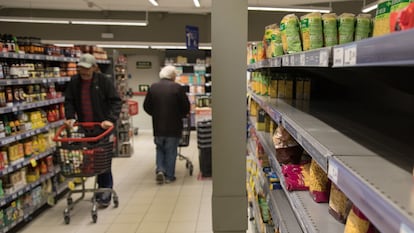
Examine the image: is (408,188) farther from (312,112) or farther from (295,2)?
(295,2)

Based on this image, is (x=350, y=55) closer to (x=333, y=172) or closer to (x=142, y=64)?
(x=333, y=172)

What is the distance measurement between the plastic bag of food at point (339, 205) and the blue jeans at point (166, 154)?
399cm

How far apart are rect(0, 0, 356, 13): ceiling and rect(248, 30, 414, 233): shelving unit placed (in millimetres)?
6838

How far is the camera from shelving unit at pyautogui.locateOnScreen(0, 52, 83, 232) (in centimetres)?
349

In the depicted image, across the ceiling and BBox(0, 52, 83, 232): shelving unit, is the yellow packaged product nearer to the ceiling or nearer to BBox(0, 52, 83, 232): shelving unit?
BBox(0, 52, 83, 232): shelving unit

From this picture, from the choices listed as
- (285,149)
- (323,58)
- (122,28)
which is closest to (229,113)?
(285,149)

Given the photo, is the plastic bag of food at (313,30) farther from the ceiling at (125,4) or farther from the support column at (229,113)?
the ceiling at (125,4)

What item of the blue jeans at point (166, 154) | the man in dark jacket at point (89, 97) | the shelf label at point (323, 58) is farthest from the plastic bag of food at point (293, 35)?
the blue jeans at point (166, 154)

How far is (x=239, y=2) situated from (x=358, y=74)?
107 cm

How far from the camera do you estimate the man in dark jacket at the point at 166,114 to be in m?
5.18

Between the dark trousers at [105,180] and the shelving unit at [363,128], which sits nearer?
the shelving unit at [363,128]

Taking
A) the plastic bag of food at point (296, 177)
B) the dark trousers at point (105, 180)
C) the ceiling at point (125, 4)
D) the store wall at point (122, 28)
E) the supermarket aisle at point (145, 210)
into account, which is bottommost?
the supermarket aisle at point (145, 210)

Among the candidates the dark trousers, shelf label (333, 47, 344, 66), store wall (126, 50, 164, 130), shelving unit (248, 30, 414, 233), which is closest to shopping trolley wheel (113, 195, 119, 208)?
the dark trousers

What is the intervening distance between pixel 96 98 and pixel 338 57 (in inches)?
148
